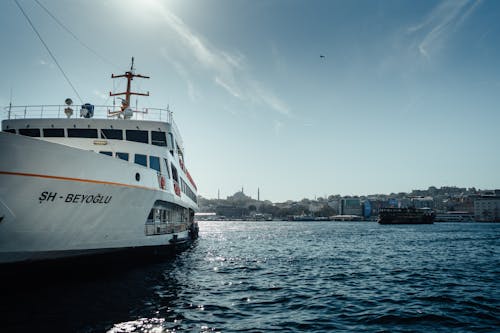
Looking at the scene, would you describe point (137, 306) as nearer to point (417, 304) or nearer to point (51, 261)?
point (51, 261)

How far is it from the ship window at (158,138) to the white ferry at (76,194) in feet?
7.62

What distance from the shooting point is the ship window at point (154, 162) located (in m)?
16.8

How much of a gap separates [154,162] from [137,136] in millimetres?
3537

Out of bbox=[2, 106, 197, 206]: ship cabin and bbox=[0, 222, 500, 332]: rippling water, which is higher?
bbox=[2, 106, 197, 206]: ship cabin

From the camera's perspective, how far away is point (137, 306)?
34.0 ft

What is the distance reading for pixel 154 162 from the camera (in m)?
17.0

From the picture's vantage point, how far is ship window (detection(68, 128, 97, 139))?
18.5 m

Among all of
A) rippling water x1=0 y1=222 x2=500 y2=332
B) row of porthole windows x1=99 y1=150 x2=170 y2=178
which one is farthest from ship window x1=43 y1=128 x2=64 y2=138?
rippling water x1=0 y1=222 x2=500 y2=332

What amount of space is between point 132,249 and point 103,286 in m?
2.22

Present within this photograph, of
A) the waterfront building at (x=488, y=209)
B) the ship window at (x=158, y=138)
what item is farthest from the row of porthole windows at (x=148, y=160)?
the waterfront building at (x=488, y=209)

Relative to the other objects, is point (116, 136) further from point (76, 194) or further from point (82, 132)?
point (76, 194)

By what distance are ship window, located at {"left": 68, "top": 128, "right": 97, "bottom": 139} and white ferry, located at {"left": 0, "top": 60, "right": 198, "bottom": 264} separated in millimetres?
52

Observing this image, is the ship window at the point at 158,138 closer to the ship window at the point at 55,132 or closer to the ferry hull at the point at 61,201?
the ship window at the point at 55,132

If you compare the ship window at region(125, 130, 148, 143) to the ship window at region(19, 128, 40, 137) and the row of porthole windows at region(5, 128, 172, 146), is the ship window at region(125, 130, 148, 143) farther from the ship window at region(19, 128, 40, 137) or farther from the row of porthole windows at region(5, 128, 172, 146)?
the ship window at region(19, 128, 40, 137)
